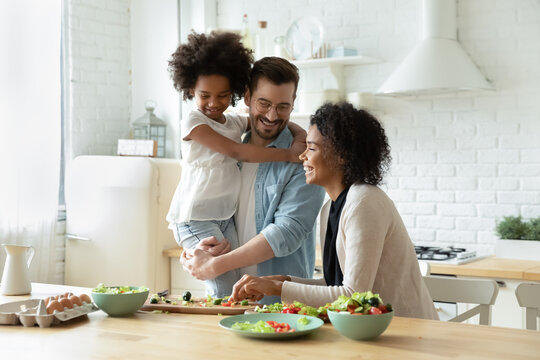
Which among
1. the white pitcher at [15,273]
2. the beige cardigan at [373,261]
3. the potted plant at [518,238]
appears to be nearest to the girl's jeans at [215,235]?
the beige cardigan at [373,261]

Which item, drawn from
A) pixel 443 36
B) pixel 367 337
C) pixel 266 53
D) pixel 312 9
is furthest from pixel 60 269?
pixel 367 337

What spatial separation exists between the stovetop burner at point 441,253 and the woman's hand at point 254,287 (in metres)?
1.80

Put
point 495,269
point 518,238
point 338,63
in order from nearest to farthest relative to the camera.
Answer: point 495,269, point 518,238, point 338,63

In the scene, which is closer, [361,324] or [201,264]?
[361,324]

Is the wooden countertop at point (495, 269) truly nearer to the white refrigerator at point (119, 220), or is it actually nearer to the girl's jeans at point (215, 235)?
the girl's jeans at point (215, 235)

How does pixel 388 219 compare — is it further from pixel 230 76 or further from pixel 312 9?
pixel 312 9

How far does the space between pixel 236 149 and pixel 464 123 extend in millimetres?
Result: 2170

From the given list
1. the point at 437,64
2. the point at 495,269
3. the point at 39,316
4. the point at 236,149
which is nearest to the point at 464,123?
the point at 437,64

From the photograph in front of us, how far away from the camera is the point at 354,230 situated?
6.52 ft

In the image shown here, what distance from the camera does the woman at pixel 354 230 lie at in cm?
198

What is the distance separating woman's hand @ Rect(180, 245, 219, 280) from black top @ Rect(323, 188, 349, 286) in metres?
0.37

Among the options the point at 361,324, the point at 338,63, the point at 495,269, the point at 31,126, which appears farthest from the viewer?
the point at 338,63

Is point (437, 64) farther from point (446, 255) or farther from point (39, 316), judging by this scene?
point (39, 316)

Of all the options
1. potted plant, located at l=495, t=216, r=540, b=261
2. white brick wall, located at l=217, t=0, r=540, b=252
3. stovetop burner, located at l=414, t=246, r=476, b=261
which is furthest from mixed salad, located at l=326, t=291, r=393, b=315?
potted plant, located at l=495, t=216, r=540, b=261
